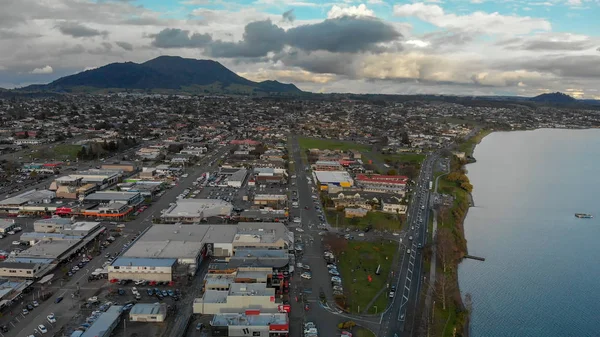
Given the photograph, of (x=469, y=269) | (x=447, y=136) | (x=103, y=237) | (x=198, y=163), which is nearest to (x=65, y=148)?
(x=198, y=163)

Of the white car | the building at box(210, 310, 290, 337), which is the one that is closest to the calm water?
the white car

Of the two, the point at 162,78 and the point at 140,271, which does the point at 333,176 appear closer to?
the point at 140,271

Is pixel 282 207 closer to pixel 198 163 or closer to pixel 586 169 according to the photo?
pixel 198 163

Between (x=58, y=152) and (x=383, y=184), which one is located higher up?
(x=58, y=152)

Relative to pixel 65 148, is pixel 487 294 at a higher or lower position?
lower

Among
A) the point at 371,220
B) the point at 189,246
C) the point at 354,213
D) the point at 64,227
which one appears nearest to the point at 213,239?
the point at 189,246
